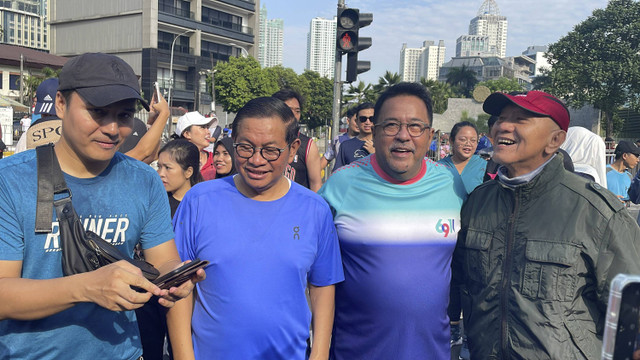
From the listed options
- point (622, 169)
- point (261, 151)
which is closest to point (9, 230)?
point (261, 151)

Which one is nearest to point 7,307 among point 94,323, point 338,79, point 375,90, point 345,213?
point 94,323

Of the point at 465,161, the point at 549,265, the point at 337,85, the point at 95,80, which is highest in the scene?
the point at 337,85

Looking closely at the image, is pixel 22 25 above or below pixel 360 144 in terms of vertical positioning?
above

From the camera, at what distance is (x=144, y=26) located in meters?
49.5

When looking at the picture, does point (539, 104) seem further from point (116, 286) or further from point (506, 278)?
point (116, 286)

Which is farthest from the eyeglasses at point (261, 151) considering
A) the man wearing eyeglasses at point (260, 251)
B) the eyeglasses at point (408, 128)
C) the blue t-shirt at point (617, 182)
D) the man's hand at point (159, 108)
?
the blue t-shirt at point (617, 182)

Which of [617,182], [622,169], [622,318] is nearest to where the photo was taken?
[622,318]

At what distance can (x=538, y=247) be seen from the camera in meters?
2.29

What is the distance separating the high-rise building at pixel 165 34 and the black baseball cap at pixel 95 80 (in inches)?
1861

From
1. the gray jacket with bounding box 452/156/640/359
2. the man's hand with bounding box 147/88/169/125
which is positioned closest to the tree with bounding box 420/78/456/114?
the man's hand with bounding box 147/88/169/125

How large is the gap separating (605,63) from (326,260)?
1895 inches

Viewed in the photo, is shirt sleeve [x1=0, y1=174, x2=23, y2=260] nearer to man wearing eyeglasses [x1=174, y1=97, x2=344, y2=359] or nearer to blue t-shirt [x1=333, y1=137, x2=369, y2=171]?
man wearing eyeglasses [x1=174, y1=97, x2=344, y2=359]

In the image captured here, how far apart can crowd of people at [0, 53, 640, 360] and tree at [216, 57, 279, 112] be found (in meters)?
46.1

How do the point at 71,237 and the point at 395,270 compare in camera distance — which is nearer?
the point at 71,237
